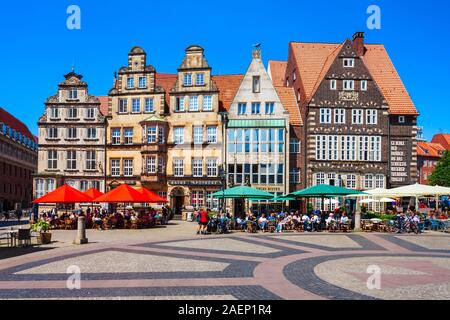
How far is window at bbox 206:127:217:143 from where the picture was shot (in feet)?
137

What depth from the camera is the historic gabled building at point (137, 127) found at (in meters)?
41.8

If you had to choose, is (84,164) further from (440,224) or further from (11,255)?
(440,224)

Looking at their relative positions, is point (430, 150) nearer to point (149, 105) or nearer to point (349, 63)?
point (349, 63)

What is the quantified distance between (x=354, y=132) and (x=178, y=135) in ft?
56.4

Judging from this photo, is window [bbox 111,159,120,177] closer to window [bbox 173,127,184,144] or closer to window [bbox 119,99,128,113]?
window [bbox 119,99,128,113]

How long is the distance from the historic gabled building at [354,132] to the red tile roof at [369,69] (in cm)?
72

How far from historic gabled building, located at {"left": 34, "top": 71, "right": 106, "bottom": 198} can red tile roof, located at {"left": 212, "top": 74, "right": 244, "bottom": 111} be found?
12180 mm

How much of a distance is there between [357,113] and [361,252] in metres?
27.2

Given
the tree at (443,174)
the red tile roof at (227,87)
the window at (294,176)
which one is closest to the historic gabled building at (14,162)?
the red tile roof at (227,87)

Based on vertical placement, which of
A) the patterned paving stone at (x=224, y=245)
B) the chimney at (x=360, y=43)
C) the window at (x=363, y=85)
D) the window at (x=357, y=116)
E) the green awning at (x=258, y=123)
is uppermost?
the chimney at (x=360, y=43)

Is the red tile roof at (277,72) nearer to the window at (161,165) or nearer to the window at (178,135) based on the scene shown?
the window at (178,135)

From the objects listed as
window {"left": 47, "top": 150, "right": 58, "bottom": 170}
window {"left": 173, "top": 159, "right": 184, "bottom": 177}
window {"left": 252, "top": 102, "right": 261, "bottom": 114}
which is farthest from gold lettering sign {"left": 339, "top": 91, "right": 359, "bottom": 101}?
window {"left": 47, "top": 150, "right": 58, "bottom": 170}

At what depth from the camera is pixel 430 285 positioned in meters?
10.7
